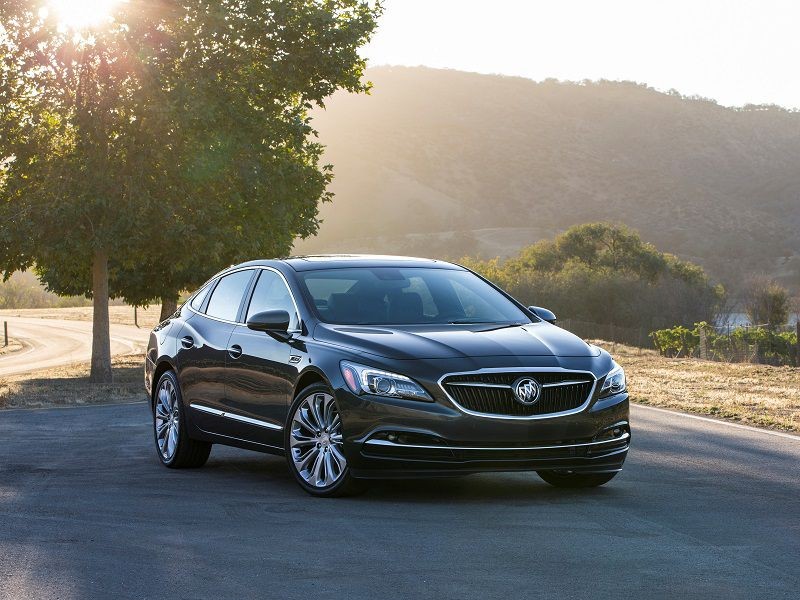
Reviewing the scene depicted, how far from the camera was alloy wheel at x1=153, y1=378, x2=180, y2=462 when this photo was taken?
11.5 meters

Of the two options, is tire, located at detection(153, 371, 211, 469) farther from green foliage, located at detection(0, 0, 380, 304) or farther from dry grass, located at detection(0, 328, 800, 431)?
green foliage, located at detection(0, 0, 380, 304)

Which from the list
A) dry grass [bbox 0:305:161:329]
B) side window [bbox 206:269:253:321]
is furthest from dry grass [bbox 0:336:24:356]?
side window [bbox 206:269:253:321]

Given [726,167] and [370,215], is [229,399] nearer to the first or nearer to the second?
[370,215]

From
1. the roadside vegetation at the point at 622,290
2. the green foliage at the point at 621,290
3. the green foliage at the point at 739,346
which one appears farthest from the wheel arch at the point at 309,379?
the green foliage at the point at 621,290

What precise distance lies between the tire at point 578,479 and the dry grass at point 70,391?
12771 mm

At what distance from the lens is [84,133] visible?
2658 centimetres

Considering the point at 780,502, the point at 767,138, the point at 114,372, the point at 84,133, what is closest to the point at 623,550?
the point at 780,502

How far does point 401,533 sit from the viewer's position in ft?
26.1

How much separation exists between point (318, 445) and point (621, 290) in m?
57.3

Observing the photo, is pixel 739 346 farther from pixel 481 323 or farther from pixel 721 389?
pixel 481 323

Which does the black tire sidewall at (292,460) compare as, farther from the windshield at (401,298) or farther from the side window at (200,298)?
the side window at (200,298)

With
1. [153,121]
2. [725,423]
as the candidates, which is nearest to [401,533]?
[725,423]

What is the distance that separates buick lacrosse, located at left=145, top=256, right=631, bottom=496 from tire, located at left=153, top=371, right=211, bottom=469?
0.09ft

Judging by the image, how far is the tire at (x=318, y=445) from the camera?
9203 millimetres
